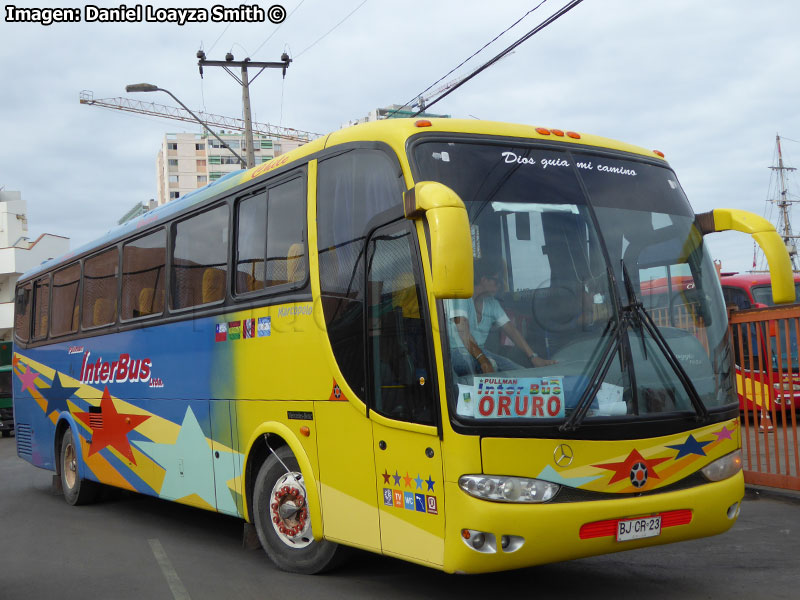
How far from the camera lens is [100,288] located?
11.6 meters

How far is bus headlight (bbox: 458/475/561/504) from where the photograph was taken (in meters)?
5.30

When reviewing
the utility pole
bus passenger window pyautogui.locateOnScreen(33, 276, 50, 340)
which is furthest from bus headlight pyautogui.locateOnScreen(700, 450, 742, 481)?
the utility pole

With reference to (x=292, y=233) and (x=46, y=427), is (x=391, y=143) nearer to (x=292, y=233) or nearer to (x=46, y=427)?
(x=292, y=233)

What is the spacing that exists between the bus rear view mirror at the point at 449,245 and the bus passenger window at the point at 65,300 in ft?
27.8

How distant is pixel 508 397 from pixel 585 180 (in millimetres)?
1740

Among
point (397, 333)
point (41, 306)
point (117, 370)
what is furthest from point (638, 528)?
point (41, 306)

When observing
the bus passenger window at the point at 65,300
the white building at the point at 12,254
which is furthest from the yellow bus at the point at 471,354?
the white building at the point at 12,254

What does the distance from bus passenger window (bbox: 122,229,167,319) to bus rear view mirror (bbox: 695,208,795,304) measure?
558 cm

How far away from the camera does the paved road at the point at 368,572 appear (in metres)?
6.42

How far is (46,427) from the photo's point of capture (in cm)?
1345

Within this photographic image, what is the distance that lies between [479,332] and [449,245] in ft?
2.37

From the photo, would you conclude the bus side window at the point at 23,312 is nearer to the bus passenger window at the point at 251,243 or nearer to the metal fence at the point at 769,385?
the bus passenger window at the point at 251,243

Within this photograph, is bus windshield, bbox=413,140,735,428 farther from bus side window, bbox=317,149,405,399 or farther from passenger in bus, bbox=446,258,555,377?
bus side window, bbox=317,149,405,399

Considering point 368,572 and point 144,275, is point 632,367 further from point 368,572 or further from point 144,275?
point 144,275
